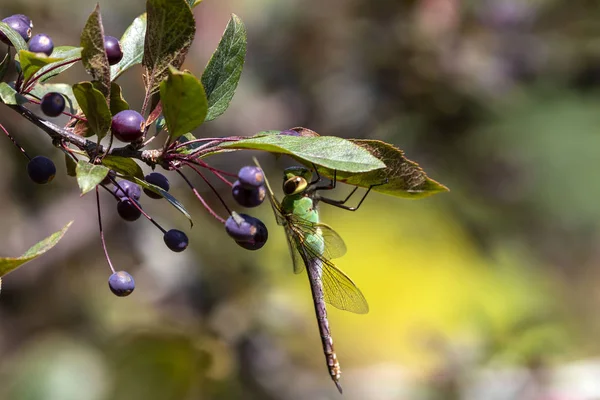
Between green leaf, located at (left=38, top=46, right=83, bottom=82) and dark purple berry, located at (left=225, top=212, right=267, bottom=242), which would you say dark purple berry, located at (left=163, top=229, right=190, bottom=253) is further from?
green leaf, located at (left=38, top=46, right=83, bottom=82)

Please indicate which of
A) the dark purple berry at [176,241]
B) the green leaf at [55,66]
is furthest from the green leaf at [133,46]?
the dark purple berry at [176,241]

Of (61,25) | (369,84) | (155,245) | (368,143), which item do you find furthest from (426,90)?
(368,143)

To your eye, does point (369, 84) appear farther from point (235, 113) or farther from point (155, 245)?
point (155, 245)

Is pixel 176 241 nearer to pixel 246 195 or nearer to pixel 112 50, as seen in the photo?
pixel 246 195

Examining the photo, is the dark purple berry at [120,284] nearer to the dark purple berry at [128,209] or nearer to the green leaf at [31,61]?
the dark purple berry at [128,209]

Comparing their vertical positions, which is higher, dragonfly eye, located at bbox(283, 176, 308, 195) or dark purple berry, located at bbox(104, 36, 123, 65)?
dragonfly eye, located at bbox(283, 176, 308, 195)

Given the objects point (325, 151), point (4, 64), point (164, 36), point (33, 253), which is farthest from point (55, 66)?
point (325, 151)

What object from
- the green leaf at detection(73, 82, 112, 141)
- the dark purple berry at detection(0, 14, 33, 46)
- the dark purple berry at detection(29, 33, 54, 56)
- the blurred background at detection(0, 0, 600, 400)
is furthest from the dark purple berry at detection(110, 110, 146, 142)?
the blurred background at detection(0, 0, 600, 400)
